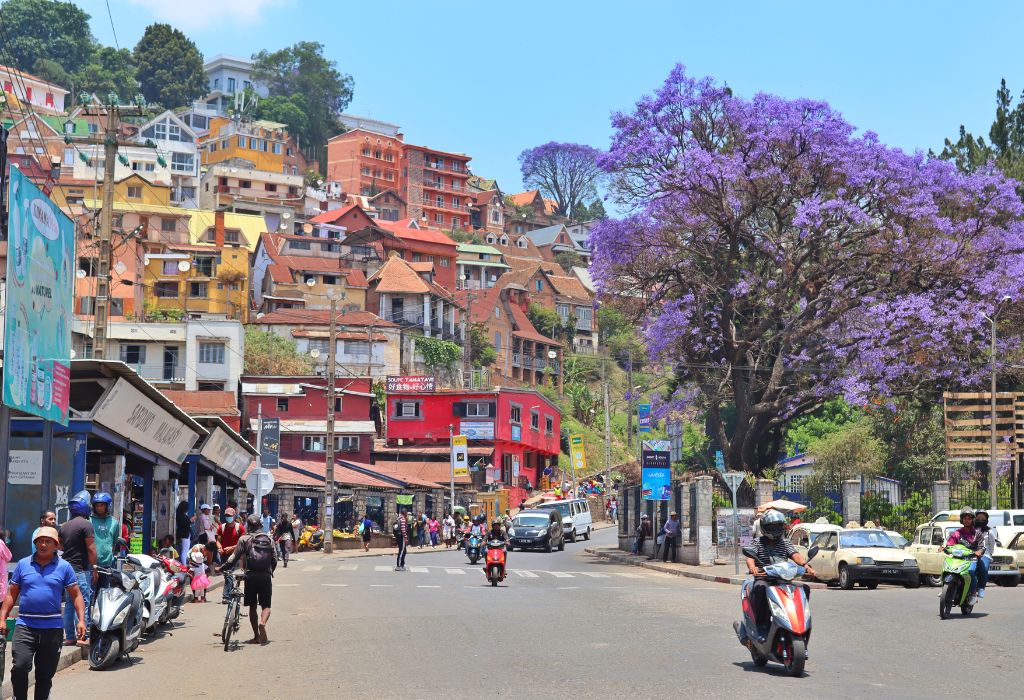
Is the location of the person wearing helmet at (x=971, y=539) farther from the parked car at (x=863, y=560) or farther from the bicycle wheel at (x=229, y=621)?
the bicycle wheel at (x=229, y=621)

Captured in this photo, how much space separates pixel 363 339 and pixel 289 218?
3075 cm

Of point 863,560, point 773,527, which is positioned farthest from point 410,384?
point 773,527

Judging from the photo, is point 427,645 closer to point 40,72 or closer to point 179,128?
point 179,128

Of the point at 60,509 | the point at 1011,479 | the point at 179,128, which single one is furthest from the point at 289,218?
the point at 60,509

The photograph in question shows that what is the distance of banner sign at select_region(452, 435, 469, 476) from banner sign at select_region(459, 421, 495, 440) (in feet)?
38.0

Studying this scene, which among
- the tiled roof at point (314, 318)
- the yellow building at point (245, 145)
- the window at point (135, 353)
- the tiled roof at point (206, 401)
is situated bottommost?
the tiled roof at point (206, 401)

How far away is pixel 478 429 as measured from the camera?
8344 centimetres

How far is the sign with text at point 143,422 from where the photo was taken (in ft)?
64.1

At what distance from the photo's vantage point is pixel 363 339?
90.5 meters

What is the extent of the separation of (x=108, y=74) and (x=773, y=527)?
156m

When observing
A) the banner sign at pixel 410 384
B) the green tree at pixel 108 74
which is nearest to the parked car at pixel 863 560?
the banner sign at pixel 410 384

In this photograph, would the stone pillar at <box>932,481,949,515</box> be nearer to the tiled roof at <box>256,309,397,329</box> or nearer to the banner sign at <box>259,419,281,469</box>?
the banner sign at <box>259,419,281,469</box>

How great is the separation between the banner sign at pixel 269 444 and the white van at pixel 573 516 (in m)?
18.9

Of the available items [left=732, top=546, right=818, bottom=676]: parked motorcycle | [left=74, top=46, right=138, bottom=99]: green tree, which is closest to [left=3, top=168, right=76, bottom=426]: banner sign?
→ [left=732, top=546, right=818, bottom=676]: parked motorcycle
